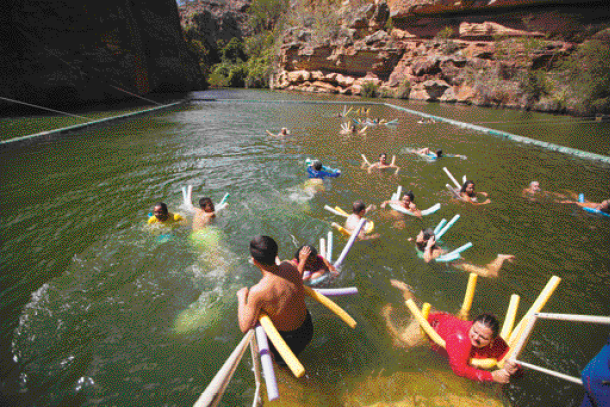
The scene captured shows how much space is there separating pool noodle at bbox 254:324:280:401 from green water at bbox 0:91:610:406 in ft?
2.85

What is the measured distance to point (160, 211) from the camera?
556 cm

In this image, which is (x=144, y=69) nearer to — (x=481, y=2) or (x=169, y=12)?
(x=169, y=12)

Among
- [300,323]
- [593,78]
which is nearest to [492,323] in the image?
[300,323]

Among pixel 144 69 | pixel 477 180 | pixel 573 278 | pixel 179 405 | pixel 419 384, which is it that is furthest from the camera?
pixel 144 69

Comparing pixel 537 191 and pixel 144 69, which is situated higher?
pixel 144 69

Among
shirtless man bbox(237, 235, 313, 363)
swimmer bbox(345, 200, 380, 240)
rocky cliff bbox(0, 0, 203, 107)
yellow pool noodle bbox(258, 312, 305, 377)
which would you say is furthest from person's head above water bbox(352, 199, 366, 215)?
rocky cliff bbox(0, 0, 203, 107)

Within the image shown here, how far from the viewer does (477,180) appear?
9.38 metres

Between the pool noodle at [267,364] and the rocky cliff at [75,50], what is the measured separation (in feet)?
91.6

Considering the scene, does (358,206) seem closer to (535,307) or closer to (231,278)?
(231,278)

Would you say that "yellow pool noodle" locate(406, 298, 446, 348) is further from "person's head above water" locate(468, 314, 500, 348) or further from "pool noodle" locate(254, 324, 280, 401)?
"pool noodle" locate(254, 324, 280, 401)

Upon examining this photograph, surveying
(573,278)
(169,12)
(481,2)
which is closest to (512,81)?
(481,2)

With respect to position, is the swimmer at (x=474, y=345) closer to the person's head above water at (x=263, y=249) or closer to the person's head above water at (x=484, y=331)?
the person's head above water at (x=484, y=331)

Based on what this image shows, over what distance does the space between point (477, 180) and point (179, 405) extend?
1038cm

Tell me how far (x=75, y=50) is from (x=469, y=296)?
104 ft
